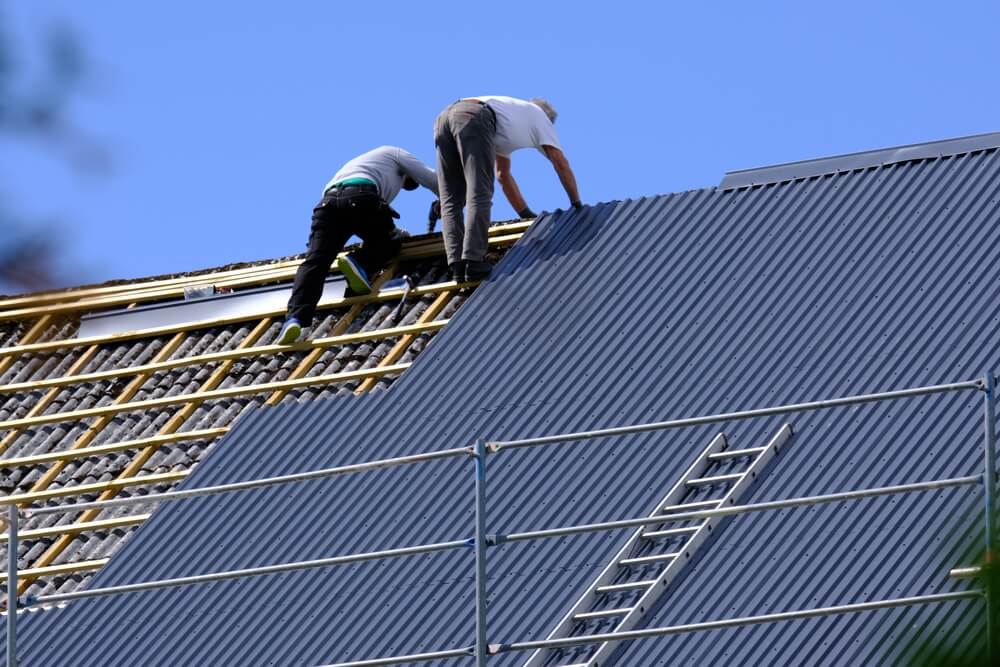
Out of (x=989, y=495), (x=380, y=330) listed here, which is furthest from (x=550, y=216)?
(x=989, y=495)

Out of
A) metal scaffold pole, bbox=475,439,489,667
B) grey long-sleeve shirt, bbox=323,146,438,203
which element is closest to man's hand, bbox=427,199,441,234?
grey long-sleeve shirt, bbox=323,146,438,203

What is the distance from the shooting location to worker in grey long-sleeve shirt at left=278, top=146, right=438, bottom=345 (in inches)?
481

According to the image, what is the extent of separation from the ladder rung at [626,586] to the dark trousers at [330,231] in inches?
158

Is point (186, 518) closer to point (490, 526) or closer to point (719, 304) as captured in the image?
point (490, 526)

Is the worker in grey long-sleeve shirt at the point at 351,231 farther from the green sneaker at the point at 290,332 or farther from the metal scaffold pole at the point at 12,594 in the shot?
the metal scaffold pole at the point at 12,594

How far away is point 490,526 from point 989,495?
395 centimetres

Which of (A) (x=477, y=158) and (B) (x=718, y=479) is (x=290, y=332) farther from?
(B) (x=718, y=479)

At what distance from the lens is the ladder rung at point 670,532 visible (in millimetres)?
8820

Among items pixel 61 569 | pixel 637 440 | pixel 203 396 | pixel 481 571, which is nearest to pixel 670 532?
pixel 637 440

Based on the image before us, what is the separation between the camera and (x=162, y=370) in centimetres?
1259

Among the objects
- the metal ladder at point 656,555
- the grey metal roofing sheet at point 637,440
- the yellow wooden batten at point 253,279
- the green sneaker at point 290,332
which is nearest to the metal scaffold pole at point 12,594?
the grey metal roofing sheet at point 637,440

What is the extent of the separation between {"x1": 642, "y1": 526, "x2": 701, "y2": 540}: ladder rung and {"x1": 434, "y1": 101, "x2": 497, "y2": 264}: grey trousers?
3203mm

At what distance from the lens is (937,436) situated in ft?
28.6

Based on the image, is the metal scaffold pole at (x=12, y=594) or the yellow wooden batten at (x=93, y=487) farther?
the yellow wooden batten at (x=93, y=487)
